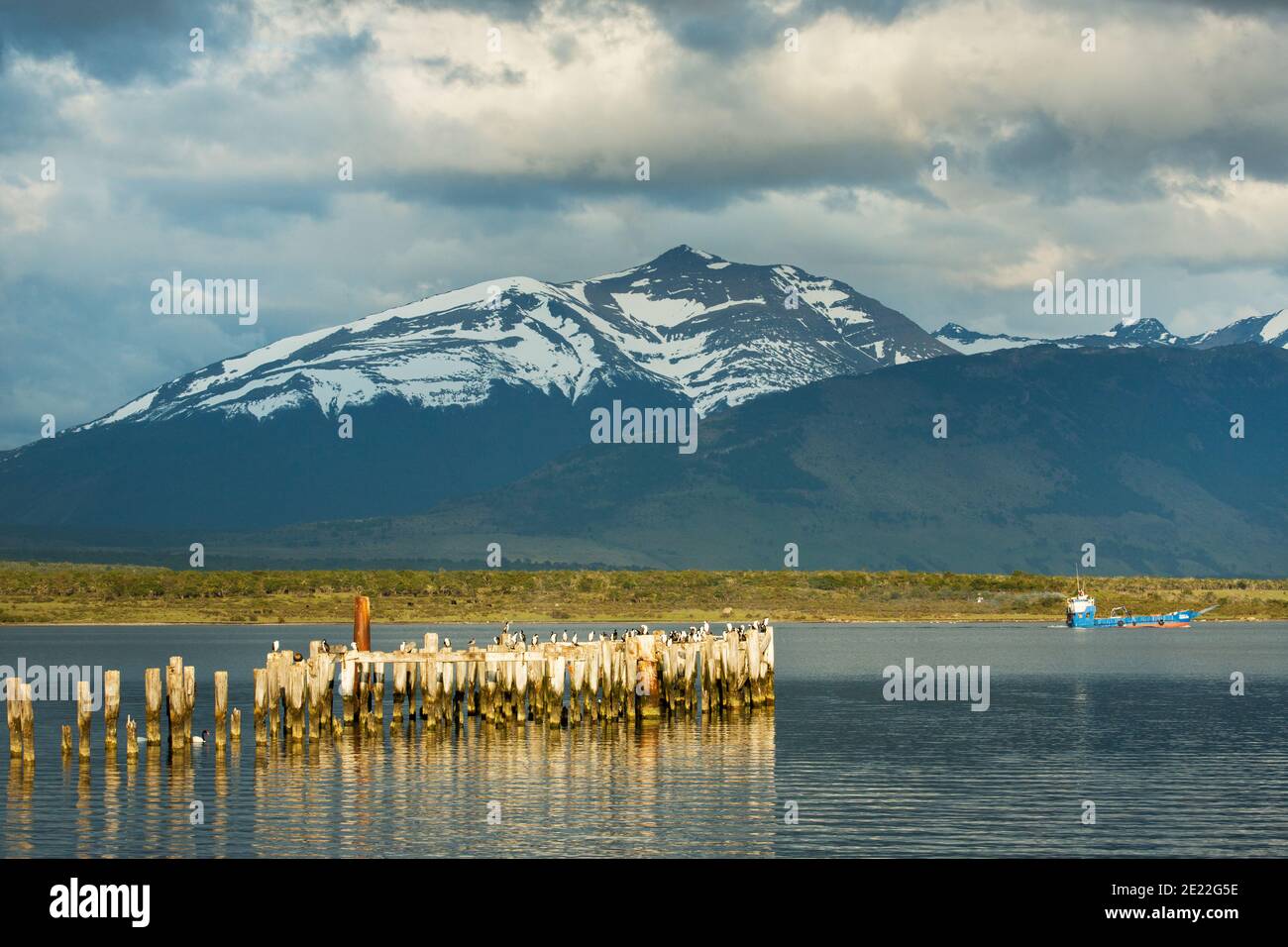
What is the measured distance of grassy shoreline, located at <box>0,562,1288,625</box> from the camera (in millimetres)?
152875

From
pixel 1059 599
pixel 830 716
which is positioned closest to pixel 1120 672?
pixel 830 716

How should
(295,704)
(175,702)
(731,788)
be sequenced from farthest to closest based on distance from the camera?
1. (295,704)
2. (175,702)
3. (731,788)

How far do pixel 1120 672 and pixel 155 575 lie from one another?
112 m

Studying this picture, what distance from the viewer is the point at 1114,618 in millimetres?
152375

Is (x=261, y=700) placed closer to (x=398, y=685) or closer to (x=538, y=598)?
(x=398, y=685)

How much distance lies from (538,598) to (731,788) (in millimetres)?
130898

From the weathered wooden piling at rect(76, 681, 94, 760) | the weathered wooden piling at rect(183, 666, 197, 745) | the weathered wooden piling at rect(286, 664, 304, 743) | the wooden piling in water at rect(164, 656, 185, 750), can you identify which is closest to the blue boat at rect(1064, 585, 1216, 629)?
the weathered wooden piling at rect(286, 664, 304, 743)

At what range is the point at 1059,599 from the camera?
188m

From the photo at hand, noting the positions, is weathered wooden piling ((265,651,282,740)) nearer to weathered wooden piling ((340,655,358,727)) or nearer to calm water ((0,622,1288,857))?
calm water ((0,622,1288,857))

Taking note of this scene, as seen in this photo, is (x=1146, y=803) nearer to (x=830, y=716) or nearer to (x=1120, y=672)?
(x=830, y=716)

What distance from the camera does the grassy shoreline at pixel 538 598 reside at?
153 meters

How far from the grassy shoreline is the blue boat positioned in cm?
1189

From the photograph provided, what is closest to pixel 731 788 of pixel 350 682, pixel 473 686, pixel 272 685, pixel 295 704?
pixel 295 704
